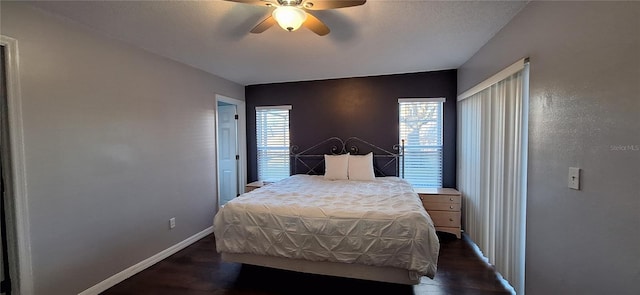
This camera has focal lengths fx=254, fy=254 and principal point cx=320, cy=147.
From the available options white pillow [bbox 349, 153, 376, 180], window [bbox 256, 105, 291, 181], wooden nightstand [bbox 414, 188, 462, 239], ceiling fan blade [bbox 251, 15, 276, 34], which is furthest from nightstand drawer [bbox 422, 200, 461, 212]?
ceiling fan blade [bbox 251, 15, 276, 34]

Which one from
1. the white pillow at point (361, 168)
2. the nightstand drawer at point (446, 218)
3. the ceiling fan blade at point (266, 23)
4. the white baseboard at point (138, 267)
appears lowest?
the white baseboard at point (138, 267)

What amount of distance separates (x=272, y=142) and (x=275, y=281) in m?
2.65

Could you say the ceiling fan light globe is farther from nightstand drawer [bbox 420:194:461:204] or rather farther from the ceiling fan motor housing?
nightstand drawer [bbox 420:194:461:204]

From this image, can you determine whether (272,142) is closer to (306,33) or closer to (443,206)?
(306,33)

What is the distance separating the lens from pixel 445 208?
3.44m

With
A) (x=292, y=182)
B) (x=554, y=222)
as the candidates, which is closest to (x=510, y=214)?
(x=554, y=222)

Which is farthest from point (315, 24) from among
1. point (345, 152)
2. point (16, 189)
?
point (345, 152)

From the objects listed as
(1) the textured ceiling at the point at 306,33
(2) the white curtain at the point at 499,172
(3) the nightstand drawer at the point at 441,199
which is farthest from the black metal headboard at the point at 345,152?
(1) the textured ceiling at the point at 306,33

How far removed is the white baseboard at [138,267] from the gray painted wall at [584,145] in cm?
356

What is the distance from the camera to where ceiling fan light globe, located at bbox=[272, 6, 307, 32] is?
5.60 feet

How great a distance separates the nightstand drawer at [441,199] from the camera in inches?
134

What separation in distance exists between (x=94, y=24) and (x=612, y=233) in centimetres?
377

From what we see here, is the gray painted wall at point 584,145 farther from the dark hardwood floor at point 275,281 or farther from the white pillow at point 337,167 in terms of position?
the white pillow at point 337,167

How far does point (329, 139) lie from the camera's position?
4375 millimetres
